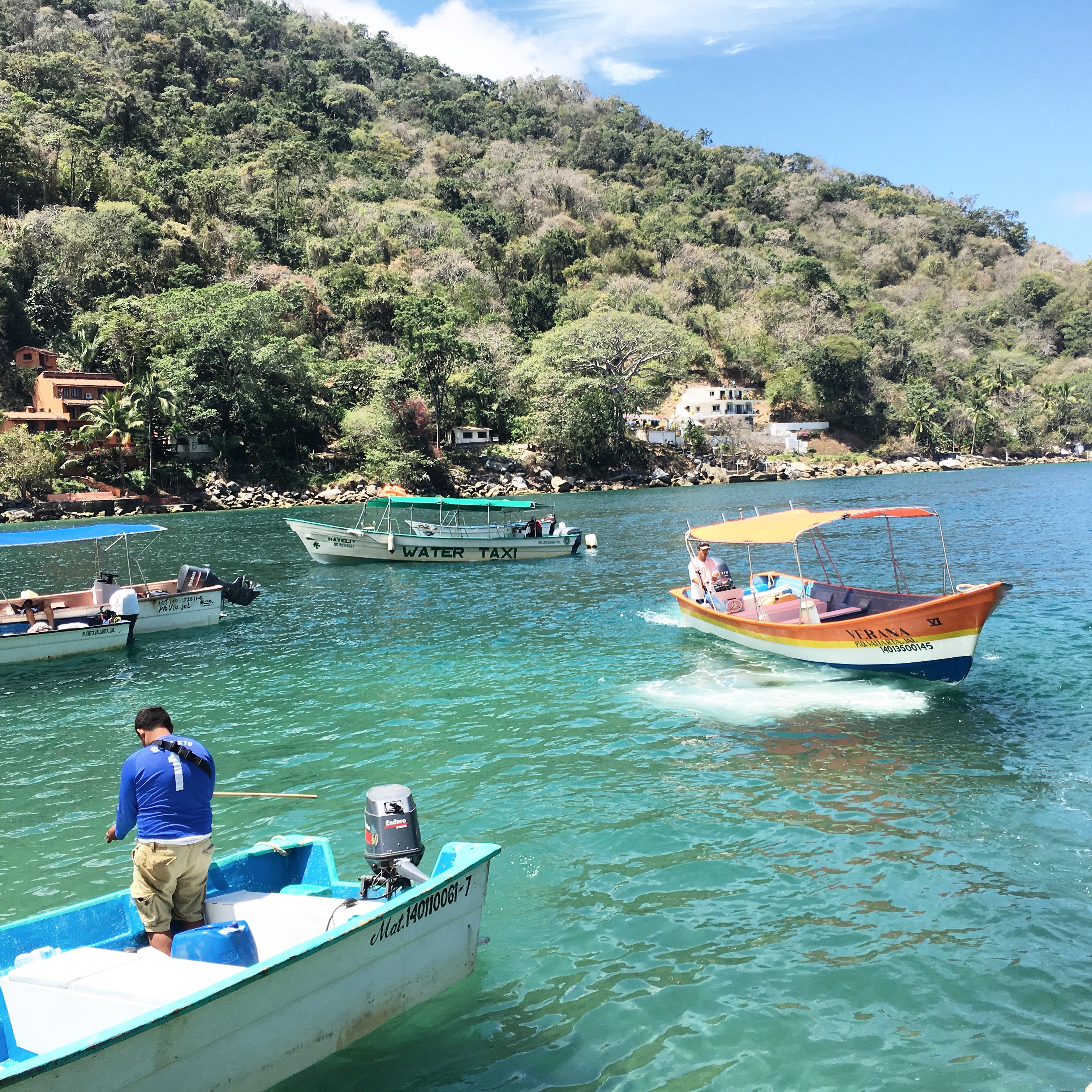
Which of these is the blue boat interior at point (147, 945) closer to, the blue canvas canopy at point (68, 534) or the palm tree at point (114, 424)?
the blue canvas canopy at point (68, 534)

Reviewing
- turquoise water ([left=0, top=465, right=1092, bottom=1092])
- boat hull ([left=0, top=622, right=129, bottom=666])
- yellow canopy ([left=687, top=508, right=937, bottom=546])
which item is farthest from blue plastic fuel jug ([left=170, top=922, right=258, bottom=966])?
boat hull ([left=0, top=622, right=129, bottom=666])

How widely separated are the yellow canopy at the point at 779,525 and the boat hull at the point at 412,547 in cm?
1634

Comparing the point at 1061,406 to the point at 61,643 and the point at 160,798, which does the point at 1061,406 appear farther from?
the point at 160,798

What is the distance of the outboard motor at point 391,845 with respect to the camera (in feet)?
23.7

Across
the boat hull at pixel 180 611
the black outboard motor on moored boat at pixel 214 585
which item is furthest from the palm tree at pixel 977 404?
the boat hull at pixel 180 611

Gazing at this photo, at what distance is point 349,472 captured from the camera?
70438 mm

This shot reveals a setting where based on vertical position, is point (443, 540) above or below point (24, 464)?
below

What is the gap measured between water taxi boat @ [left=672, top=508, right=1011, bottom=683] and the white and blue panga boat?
35.6 ft

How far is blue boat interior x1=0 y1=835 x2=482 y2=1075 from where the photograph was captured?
19.2ft

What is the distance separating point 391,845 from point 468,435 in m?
73.4

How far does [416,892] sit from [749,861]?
4.60m

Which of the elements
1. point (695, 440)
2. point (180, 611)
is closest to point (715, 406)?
point (695, 440)

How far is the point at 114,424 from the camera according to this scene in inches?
2395

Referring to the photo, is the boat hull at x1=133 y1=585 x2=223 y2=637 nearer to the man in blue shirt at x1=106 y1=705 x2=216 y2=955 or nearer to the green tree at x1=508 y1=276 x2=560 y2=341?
the man in blue shirt at x1=106 y1=705 x2=216 y2=955
